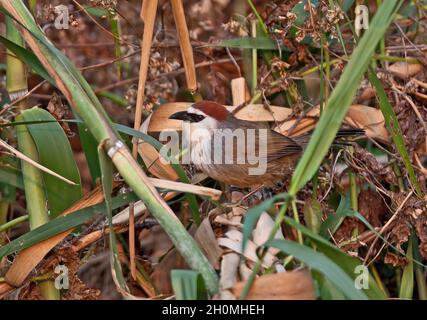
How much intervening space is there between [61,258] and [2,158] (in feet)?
2.20

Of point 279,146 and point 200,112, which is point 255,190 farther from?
point 200,112

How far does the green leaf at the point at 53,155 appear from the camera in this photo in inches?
118

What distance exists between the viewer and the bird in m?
3.39

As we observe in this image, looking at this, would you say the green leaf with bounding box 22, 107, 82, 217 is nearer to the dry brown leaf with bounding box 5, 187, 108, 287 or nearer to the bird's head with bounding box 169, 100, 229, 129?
the dry brown leaf with bounding box 5, 187, 108, 287

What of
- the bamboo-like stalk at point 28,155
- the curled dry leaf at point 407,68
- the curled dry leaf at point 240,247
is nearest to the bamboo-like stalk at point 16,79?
the bamboo-like stalk at point 28,155

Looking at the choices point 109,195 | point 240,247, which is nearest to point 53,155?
point 109,195

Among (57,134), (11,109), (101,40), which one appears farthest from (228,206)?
(101,40)

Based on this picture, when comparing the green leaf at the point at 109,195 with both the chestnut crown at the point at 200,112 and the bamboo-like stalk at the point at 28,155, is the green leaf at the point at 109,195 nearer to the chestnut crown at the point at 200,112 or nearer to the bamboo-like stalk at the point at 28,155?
the bamboo-like stalk at the point at 28,155

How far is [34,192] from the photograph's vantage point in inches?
118

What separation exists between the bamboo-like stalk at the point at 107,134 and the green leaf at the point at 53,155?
39 cm

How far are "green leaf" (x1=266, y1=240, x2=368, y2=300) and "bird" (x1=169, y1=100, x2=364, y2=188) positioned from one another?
1320mm

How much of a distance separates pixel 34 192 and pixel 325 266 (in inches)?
59.1

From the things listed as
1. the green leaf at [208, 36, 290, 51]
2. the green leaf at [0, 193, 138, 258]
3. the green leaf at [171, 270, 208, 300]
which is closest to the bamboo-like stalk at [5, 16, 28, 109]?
the green leaf at [0, 193, 138, 258]

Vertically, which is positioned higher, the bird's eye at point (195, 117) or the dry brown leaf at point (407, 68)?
the dry brown leaf at point (407, 68)
